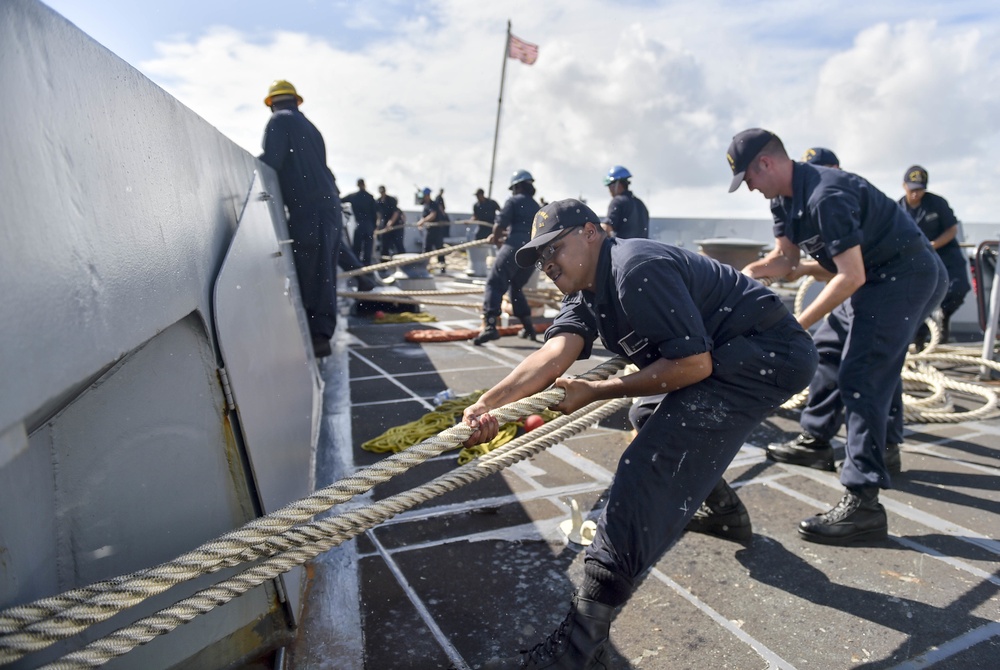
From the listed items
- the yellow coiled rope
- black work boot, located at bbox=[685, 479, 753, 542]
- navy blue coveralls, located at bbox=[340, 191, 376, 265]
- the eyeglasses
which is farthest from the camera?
navy blue coveralls, located at bbox=[340, 191, 376, 265]

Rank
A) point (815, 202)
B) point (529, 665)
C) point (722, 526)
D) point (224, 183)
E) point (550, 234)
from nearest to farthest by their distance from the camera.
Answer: point (529, 665), point (550, 234), point (224, 183), point (722, 526), point (815, 202)

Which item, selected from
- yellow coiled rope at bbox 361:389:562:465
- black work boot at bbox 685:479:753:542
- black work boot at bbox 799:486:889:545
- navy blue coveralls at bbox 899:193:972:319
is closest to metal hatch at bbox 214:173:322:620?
yellow coiled rope at bbox 361:389:562:465

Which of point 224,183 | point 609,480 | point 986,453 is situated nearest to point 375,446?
point 609,480

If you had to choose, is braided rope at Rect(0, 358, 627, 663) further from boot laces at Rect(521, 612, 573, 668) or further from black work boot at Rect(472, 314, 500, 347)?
black work boot at Rect(472, 314, 500, 347)

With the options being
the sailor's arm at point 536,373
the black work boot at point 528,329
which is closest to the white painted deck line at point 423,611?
the sailor's arm at point 536,373

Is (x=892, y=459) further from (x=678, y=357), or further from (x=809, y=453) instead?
(x=678, y=357)

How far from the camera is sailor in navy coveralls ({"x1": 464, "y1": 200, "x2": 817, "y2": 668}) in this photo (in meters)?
2.05

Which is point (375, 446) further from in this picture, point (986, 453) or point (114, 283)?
point (986, 453)

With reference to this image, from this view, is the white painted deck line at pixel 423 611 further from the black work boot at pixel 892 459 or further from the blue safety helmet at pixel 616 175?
the blue safety helmet at pixel 616 175

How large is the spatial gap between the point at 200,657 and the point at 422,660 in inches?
26.6

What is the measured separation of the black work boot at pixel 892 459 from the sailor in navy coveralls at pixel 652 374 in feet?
6.50

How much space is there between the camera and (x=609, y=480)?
3.71 metres

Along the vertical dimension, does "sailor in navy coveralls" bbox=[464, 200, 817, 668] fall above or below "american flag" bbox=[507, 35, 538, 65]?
A: below

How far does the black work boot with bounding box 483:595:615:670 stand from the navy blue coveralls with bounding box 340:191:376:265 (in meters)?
12.7
